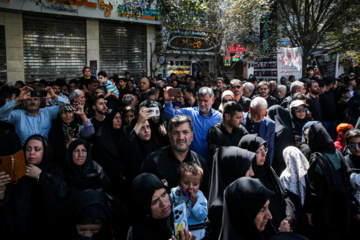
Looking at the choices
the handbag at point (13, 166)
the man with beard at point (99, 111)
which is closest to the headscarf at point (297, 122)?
the man with beard at point (99, 111)

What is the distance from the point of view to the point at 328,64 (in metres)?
9.95

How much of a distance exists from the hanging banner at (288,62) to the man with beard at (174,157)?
6.89m

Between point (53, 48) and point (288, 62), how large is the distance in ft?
27.9

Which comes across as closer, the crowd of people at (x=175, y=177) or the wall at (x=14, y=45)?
the crowd of people at (x=175, y=177)

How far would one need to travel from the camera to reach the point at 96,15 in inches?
444

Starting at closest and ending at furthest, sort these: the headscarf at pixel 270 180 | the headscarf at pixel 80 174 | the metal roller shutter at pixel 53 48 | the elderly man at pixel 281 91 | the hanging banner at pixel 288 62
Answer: the headscarf at pixel 270 180 → the headscarf at pixel 80 174 → the elderly man at pixel 281 91 → the hanging banner at pixel 288 62 → the metal roller shutter at pixel 53 48

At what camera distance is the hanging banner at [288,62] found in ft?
29.6

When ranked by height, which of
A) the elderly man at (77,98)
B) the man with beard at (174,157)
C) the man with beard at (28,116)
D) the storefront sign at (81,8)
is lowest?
the man with beard at (174,157)

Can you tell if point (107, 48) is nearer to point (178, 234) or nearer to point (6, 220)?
point (6, 220)

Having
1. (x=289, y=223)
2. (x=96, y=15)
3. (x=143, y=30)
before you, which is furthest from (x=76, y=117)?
(x=143, y=30)

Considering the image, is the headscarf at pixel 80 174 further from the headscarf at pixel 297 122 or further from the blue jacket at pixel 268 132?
the headscarf at pixel 297 122

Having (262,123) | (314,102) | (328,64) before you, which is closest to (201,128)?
(262,123)

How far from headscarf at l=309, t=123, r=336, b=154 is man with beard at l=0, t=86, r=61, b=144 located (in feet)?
11.4

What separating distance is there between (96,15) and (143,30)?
272 cm
